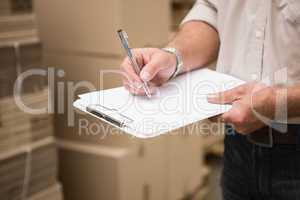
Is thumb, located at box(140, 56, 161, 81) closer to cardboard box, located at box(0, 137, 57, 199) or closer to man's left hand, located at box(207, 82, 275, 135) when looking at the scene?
man's left hand, located at box(207, 82, 275, 135)

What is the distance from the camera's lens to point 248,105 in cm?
73

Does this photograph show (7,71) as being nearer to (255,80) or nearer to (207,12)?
(207,12)

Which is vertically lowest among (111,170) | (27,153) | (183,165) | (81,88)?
(183,165)

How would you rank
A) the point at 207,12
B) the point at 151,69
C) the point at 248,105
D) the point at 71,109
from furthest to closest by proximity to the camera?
the point at 71,109 < the point at 207,12 < the point at 151,69 < the point at 248,105

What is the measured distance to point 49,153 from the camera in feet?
4.56

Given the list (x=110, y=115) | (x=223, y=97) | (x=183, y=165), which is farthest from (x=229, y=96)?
(x=183, y=165)

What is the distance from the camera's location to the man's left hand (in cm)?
73

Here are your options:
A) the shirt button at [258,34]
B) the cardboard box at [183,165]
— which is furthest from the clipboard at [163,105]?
the cardboard box at [183,165]

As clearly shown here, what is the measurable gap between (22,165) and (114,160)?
0.37 metres

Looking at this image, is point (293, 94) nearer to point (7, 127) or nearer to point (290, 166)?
point (290, 166)

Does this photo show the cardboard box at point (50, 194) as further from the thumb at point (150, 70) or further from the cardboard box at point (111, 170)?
the thumb at point (150, 70)

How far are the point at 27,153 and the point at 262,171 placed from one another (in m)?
0.81

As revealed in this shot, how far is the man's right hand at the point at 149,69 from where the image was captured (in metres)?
0.83

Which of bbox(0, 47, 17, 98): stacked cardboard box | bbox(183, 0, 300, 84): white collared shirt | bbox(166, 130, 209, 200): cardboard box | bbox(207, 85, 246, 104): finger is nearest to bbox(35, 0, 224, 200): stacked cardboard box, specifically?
bbox(166, 130, 209, 200): cardboard box
